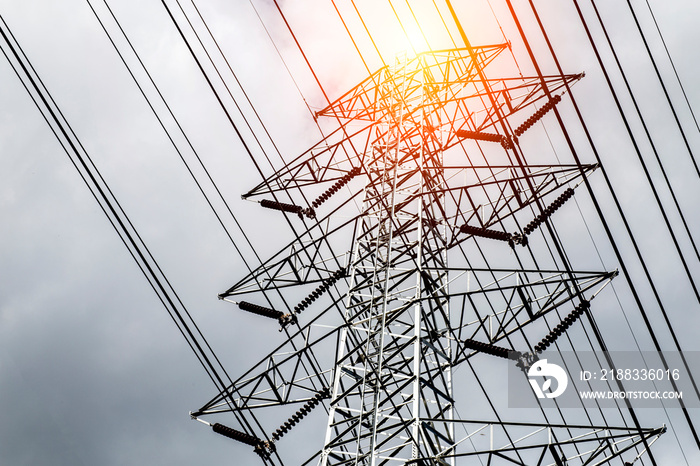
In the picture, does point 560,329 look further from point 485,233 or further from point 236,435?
point 236,435

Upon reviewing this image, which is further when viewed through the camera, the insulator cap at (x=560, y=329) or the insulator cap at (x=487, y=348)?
the insulator cap at (x=560, y=329)

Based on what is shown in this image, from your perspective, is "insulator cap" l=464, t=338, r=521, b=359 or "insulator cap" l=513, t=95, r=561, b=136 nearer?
"insulator cap" l=464, t=338, r=521, b=359

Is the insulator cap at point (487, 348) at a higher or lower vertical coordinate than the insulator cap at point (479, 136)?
lower

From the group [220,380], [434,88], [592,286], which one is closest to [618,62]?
[592,286]

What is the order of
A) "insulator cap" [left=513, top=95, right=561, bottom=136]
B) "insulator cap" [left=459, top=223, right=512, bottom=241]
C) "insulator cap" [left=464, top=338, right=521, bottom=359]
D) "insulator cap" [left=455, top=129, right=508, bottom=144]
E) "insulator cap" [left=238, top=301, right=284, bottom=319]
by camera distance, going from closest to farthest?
"insulator cap" [left=464, top=338, right=521, bottom=359] < "insulator cap" [left=238, top=301, right=284, bottom=319] < "insulator cap" [left=459, top=223, right=512, bottom=241] < "insulator cap" [left=455, top=129, right=508, bottom=144] < "insulator cap" [left=513, top=95, right=561, bottom=136]

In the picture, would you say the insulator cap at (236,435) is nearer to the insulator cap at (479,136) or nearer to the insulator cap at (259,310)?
the insulator cap at (259,310)

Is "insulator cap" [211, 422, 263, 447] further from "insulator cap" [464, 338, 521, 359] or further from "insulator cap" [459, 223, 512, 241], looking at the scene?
"insulator cap" [459, 223, 512, 241]

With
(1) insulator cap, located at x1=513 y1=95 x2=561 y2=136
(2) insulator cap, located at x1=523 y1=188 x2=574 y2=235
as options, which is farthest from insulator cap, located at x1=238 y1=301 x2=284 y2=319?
(1) insulator cap, located at x1=513 y1=95 x2=561 y2=136

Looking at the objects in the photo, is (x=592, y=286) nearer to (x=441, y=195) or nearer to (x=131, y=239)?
(x=441, y=195)

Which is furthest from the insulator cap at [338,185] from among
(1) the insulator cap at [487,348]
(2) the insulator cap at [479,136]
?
(1) the insulator cap at [487,348]

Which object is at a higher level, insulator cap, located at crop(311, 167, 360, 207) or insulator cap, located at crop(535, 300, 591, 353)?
insulator cap, located at crop(311, 167, 360, 207)

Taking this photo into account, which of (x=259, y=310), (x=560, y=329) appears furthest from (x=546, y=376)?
(x=259, y=310)

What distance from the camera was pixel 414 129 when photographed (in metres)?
15.7

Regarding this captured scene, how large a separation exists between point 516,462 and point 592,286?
11.7 feet
